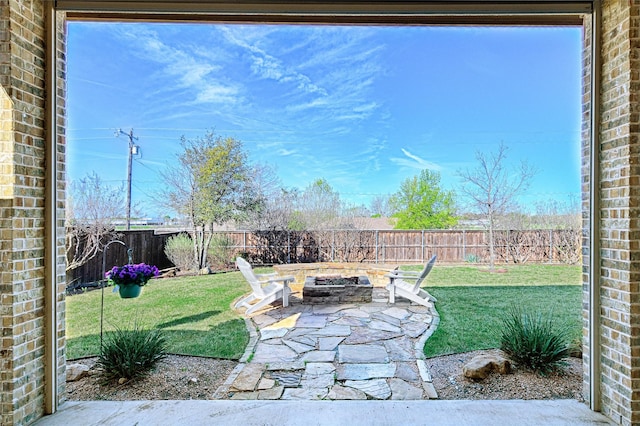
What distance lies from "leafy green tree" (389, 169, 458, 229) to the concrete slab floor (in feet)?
16.6

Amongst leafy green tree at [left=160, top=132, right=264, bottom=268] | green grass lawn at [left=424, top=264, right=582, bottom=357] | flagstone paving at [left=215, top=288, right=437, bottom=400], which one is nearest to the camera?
flagstone paving at [left=215, top=288, right=437, bottom=400]

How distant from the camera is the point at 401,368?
9.02 ft

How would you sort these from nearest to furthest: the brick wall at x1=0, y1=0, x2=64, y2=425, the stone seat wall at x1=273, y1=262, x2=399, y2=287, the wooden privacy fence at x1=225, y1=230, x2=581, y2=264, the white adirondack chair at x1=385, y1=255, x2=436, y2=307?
the brick wall at x1=0, y1=0, x2=64, y2=425
the white adirondack chair at x1=385, y1=255, x2=436, y2=307
the stone seat wall at x1=273, y1=262, x2=399, y2=287
the wooden privacy fence at x1=225, y1=230, x2=581, y2=264

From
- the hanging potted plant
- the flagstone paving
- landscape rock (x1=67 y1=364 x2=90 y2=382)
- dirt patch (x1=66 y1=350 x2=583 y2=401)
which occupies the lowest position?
the flagstone paving

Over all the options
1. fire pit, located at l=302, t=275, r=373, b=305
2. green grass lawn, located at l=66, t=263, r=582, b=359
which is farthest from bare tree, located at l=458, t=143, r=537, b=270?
fire pit, located at l=302, t=275, r=373, b=305

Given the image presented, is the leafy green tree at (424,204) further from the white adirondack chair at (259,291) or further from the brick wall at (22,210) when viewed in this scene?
the brick wall at (22,210)

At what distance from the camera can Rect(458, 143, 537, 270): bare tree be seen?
256 inches

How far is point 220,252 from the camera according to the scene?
7.31m

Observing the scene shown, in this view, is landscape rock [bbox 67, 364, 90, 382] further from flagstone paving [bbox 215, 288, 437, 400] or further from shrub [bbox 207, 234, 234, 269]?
shrub [bbox 207, 234, 234, 269]

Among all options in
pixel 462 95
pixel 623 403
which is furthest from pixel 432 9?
pixel 462 95

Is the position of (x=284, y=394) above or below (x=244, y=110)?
below

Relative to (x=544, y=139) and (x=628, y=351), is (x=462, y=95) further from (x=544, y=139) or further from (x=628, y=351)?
(x=628, y=351)

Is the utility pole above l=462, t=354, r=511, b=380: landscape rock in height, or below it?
above

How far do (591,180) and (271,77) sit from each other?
602 cm
